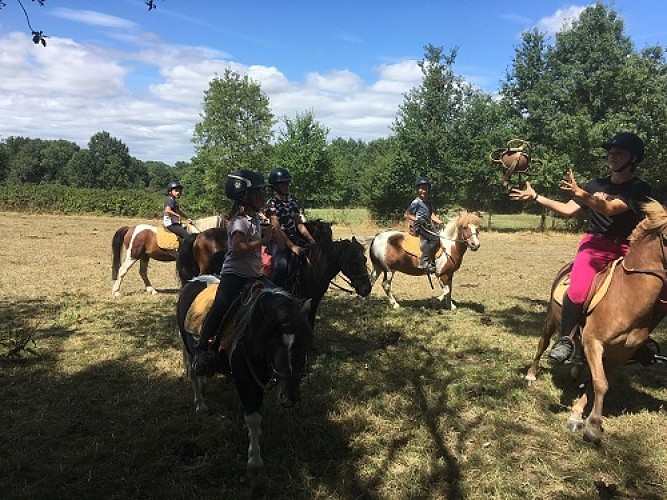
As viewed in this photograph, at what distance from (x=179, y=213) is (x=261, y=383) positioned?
926 cm

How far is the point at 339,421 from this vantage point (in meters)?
5.25

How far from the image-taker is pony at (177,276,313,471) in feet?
12.7

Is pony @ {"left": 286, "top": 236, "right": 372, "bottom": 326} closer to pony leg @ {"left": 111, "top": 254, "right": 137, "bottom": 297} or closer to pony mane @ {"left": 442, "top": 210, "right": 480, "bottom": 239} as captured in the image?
pony mane @ {"left": 442, "top": 210, "right": 480, "bottom": 239}

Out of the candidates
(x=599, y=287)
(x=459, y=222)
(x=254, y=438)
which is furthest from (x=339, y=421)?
(x=459, y=222)

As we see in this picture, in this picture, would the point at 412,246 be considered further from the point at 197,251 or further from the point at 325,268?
the point at 197,251

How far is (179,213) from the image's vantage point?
12.5 meters

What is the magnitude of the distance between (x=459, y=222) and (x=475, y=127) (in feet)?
103

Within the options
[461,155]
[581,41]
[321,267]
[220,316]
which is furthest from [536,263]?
[581,41]

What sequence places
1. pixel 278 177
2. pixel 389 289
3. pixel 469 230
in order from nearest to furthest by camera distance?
1. pixel 278 177
2. pixel 469 230
3. pixel 389 289

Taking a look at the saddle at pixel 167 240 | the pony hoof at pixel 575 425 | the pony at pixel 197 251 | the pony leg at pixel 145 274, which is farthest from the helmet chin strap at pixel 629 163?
the pony leg at pixel 145 274

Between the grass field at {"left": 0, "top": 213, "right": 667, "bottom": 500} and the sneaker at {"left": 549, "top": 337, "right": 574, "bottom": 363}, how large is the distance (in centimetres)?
77

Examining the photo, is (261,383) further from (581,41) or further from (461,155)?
(581,41)

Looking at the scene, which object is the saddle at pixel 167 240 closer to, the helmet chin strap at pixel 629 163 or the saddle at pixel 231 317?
the saddle at pixel 231 317

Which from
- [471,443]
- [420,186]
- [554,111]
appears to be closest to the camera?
[471,443]
